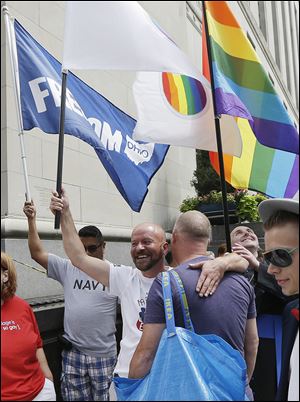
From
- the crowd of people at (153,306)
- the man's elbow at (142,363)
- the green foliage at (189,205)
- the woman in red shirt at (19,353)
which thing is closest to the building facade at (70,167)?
the green foliage at (189,205)

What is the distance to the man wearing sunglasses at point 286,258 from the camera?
5.95 feet

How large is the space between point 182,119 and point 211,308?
1.83 meters

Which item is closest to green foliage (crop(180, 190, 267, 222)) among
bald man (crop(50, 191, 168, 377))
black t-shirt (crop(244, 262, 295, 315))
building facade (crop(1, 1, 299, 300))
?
building facade (crop(1, 1, 299, 300))

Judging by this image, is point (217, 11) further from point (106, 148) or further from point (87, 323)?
point (87, 323)

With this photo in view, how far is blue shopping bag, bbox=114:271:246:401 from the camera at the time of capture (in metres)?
1.70

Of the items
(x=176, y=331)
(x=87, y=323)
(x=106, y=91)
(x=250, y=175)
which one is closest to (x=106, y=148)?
(x=250, y=175)

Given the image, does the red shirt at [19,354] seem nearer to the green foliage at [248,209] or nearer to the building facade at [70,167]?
the building facade at [70,167]

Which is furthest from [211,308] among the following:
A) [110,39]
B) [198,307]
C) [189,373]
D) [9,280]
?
[110,39]

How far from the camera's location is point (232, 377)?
1.85 meters

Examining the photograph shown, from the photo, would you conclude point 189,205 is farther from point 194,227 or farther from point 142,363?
point 142,363

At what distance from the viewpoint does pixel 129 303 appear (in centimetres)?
313

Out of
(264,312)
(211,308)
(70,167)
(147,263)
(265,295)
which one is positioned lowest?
(264,312)

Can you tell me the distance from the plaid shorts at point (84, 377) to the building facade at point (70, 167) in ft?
2.89

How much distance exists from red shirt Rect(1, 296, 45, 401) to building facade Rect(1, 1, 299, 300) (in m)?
1.69
